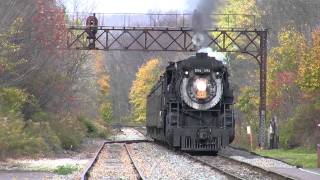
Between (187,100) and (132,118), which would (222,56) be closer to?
(187,100)

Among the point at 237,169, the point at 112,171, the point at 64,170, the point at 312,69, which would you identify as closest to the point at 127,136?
the point at 312,69

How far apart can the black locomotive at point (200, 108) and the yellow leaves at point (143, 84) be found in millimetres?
66029

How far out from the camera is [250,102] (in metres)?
54.7

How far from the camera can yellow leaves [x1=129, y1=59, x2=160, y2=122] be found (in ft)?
318

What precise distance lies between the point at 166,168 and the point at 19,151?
7.07 meters

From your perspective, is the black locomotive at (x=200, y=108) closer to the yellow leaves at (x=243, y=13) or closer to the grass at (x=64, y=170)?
the grass at (x=64, y=170)

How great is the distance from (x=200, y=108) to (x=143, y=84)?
7178cm

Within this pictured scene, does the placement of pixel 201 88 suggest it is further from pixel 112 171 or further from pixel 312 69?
pixel 112 171

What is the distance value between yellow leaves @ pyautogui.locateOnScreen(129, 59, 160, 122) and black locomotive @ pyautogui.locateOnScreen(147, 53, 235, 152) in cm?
6603

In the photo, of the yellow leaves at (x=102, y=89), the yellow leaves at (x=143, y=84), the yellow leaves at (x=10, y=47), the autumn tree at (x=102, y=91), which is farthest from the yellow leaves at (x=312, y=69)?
the yellow leaves at (x=143, y=84)

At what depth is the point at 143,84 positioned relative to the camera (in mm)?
99688

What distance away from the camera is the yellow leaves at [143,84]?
97.0 m

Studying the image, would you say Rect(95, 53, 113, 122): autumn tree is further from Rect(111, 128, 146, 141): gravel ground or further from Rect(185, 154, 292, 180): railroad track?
Rect(185, 154, 292, 180): railroad track

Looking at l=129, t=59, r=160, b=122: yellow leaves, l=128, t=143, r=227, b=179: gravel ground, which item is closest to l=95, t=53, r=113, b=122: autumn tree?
l=129, t=59, r=160, b=122: yellow leaves
